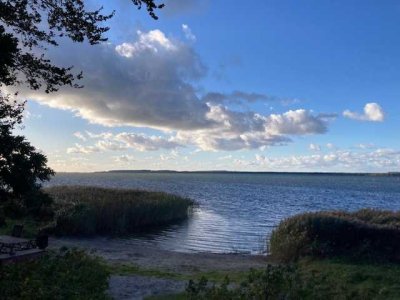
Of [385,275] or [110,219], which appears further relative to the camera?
[110,219]

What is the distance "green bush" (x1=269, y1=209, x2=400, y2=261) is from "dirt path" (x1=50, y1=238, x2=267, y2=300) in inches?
71.7

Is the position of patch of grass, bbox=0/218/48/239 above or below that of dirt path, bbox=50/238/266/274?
above

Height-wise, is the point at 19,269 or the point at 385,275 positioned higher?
the point at 19,269

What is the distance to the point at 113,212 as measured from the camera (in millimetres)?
36406

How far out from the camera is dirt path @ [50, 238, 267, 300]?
1533 cm

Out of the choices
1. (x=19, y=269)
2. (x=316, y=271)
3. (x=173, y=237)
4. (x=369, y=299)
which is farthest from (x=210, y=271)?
(x=173, y=237)

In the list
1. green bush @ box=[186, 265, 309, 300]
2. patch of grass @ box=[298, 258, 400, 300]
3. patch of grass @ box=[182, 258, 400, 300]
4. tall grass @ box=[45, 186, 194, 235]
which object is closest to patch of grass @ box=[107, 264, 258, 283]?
patch of grass @ box=[182, 258, 400, 300]

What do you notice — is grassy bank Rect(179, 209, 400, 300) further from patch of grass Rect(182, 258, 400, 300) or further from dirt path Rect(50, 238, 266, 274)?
dirt path Rect(50, 238, 266, 274)

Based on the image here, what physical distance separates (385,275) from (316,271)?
2.60 meters

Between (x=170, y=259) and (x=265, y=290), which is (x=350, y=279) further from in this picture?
(x=170, y=259)

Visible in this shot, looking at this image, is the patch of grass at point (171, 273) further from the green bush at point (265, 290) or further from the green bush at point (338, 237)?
the green bush at point (265, 290)

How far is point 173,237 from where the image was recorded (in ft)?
117

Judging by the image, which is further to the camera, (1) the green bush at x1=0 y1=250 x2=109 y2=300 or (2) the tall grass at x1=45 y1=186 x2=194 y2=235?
(2) the tall grass at x1=45 y1=186 x2=194 y2=235

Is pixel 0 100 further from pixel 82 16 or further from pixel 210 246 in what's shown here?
pixel 210 246
